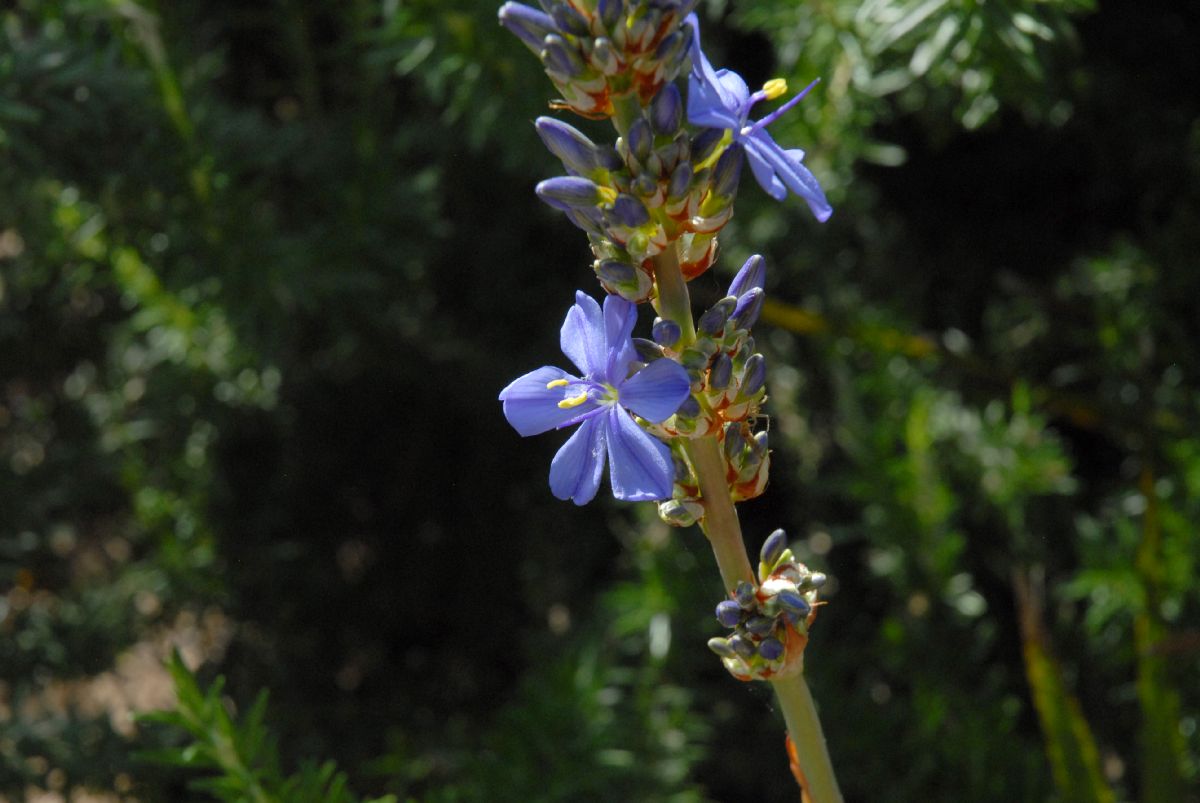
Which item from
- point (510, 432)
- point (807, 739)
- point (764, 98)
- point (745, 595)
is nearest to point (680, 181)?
point (764, 98)

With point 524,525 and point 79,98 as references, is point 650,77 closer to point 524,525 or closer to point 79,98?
point 79,98

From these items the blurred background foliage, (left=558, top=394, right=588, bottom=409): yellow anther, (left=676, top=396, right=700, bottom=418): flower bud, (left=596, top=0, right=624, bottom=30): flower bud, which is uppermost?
(left=596, top=0, right=624, bottom=30): flower bud

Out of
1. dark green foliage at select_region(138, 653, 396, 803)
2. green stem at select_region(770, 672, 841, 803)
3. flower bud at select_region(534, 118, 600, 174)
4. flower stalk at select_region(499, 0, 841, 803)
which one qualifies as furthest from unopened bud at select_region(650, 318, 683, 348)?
dark green foliage at select_region(138, 653, 396, 803)

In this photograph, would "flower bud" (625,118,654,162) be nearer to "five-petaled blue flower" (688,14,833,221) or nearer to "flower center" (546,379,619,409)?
"five-petaled blue flower" (688,14,833,221)

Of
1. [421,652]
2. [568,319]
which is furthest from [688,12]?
[421,652]

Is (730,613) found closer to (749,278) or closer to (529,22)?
(749,278)

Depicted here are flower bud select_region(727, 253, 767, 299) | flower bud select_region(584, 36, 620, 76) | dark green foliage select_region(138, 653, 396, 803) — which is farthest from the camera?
dark green foliage select_region(138, 653, 396, 803)

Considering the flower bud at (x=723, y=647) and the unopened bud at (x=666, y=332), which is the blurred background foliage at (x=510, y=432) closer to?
the flower bud at (x=723, y=647)
